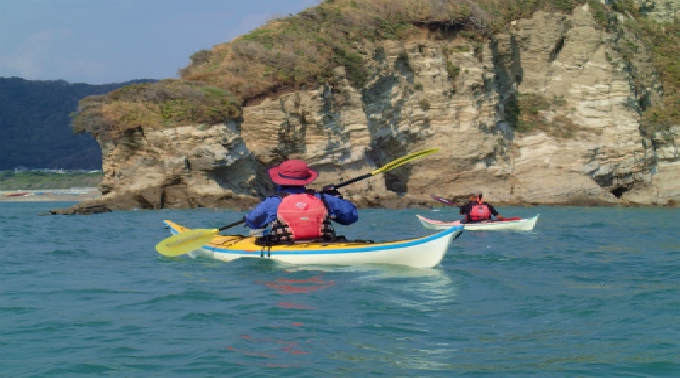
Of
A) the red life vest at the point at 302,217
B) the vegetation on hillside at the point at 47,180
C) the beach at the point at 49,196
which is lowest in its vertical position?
the beach at the point at 49,196

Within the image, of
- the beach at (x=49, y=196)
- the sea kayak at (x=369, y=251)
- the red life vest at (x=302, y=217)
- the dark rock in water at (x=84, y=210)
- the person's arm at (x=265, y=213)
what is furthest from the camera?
the beach at (x=49, y=196)

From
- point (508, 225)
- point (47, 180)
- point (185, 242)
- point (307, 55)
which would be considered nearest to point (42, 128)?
point (47, 180)

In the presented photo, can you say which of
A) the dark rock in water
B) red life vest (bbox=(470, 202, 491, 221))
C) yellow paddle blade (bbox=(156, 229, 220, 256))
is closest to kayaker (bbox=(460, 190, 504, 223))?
red life vest (bbox=(470, 202, 491, 221))

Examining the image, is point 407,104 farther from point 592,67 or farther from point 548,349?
point 548,349

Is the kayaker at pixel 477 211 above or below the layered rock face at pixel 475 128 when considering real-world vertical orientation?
below

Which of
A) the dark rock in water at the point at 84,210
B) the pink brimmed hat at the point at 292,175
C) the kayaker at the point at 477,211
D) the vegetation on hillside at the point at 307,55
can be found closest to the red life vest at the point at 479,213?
the kayaker at the point at 477,211

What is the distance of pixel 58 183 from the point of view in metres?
72.6

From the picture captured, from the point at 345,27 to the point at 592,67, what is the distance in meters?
10.5

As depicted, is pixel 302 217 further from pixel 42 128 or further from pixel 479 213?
pixel 42 128

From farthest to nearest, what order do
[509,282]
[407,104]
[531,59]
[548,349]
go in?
[531,59] < [407,104] < [509,282] < [548,349]

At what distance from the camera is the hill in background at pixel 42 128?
110562 mm

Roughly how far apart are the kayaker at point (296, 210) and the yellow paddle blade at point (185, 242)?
1.00 m

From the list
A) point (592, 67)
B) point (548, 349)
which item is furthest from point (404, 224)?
point (592, 67)

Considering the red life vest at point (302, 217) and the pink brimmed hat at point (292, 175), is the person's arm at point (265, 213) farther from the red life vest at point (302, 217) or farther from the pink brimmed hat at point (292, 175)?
the pink brimmed hat at point (292, 175)
